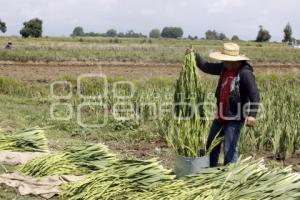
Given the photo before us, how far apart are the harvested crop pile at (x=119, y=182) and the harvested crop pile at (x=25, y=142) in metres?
1.49

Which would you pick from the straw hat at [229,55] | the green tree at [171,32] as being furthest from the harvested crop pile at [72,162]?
the green tree at [171,32]

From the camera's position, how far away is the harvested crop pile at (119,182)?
3.93 meters

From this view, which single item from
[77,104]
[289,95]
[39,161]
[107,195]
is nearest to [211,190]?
[107,195]

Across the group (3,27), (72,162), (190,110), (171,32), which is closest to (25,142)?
(72,162)

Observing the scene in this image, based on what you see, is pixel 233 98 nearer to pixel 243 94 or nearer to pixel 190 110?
pixel 243 94

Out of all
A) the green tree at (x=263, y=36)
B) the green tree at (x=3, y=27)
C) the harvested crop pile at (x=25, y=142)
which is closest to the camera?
the harvested crop pile at (x=25, y=142)

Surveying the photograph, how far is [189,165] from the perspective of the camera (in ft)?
14.3

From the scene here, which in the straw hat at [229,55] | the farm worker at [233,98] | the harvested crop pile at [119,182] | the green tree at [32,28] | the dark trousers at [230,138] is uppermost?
the green tree at [32,28]

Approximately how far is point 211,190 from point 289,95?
170 inches

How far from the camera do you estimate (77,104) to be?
9.39 m

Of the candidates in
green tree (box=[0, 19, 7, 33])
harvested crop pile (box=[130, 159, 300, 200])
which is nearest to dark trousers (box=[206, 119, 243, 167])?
harvested crop pile (box=[130, 159, 300, 200])

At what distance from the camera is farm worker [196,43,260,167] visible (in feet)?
14.0

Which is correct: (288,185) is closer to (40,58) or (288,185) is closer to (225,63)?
(225,63)

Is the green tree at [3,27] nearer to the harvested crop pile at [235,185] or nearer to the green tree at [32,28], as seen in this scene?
the green tree at [32,28]
